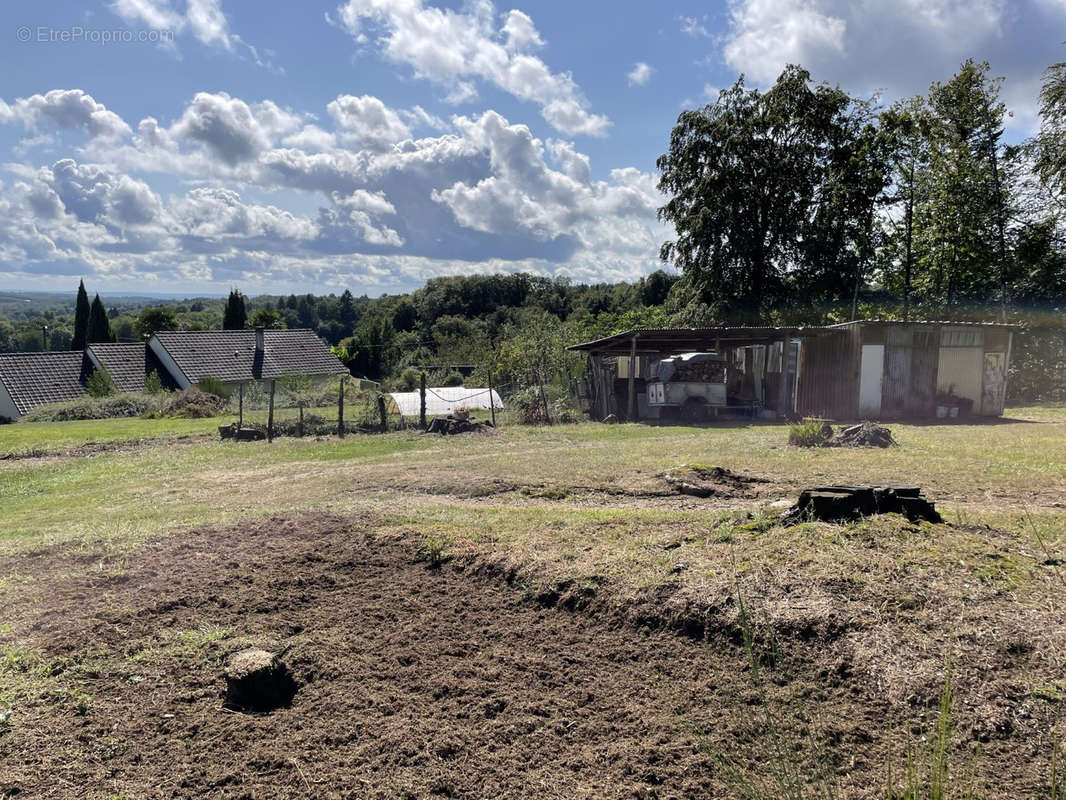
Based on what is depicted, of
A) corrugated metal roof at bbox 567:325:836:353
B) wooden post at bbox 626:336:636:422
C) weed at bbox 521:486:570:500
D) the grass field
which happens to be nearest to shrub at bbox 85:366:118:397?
the grass field

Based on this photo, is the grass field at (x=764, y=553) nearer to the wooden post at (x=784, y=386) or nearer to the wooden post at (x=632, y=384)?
the wooden post at (x=784, y=386)

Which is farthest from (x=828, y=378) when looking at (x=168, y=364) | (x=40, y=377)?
(x=40, y=377)

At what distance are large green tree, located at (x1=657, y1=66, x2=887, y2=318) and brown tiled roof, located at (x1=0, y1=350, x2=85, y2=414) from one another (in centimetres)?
3340

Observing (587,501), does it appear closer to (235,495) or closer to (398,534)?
(398,534)

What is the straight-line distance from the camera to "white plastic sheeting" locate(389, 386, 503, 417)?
21.5 m

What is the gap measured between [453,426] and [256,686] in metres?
13.4

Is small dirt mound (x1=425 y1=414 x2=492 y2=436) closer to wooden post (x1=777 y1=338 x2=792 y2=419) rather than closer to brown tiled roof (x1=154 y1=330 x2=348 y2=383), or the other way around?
wooden post (x1=777 y1=338 x2=792 y2=419)

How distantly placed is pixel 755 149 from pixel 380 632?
30.8m

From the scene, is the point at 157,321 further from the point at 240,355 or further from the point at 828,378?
the point at 828,378

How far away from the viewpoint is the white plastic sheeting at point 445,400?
2152 centimetres

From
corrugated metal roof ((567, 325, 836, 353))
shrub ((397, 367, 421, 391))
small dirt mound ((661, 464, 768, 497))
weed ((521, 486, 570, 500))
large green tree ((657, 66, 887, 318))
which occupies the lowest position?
weed ((521, 486, 570, 500))

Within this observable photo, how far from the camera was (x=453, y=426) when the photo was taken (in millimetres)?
17047

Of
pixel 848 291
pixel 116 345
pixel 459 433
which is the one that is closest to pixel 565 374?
pixel 459 433

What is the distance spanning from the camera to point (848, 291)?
29672mm
